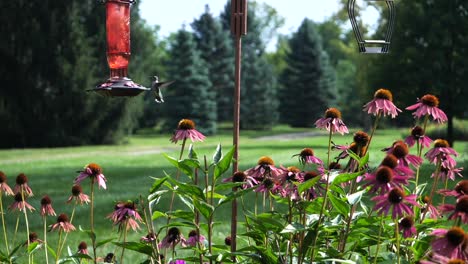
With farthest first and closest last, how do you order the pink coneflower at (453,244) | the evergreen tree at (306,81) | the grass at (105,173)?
the evergreen tree at (306,81), the grass at (105,173), the pink coneflower at (453,244)

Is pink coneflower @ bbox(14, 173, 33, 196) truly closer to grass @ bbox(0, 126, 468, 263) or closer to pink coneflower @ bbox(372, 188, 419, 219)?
grass @ bbox(0, 126, 468, 263)

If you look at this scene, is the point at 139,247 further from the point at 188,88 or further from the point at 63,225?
the point at 188,88

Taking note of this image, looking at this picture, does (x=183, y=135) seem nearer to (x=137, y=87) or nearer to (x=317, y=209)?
(x=137, y=87)

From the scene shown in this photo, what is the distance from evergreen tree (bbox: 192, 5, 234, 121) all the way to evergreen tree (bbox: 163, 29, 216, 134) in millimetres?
3330

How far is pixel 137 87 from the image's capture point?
126 inches

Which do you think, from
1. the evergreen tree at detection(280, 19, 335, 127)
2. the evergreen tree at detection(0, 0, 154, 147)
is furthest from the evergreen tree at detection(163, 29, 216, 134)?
the evergreen tree at detection(0, 0, 154, 147)

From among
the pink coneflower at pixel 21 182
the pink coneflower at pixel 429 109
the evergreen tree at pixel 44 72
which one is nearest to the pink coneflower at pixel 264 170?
the pink coneflower at pixel 429 109

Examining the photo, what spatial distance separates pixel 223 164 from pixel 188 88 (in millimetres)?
33661

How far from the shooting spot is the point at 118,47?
3369 millimetres

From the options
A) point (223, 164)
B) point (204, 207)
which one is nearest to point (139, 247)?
point (204, 207)

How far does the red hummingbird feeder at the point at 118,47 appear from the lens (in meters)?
3.18

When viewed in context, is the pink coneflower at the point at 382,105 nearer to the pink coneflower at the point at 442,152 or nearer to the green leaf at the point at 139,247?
the pink coneflower at the point at 442,152

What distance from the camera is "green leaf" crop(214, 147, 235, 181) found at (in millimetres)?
2641

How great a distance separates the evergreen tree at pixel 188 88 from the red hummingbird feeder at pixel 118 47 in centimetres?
3255
